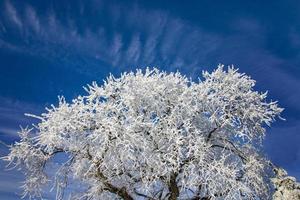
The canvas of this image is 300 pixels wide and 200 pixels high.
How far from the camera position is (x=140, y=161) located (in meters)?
26.3

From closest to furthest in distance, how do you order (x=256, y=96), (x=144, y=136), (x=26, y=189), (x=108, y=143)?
(x=108, y=143) → (x=144, y=136) → (x=26, y=189) → (x=256, y=96)

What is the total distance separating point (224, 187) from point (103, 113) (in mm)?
8440

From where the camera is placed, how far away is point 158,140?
89.0ft

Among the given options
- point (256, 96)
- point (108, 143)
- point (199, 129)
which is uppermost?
point (256, 96)

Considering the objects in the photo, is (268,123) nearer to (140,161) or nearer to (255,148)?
(255,148)

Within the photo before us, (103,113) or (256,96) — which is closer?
(103,113)

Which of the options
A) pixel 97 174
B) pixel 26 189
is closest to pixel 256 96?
pixel 97 174

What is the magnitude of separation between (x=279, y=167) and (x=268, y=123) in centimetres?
315

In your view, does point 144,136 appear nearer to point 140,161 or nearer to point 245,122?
point 140,161

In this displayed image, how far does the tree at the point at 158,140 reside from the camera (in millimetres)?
26234

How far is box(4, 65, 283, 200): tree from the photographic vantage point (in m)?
26.2

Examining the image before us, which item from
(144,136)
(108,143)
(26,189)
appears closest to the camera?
(108,143)

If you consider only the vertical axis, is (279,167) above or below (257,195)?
above

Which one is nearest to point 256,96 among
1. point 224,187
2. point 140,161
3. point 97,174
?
point 224,187
